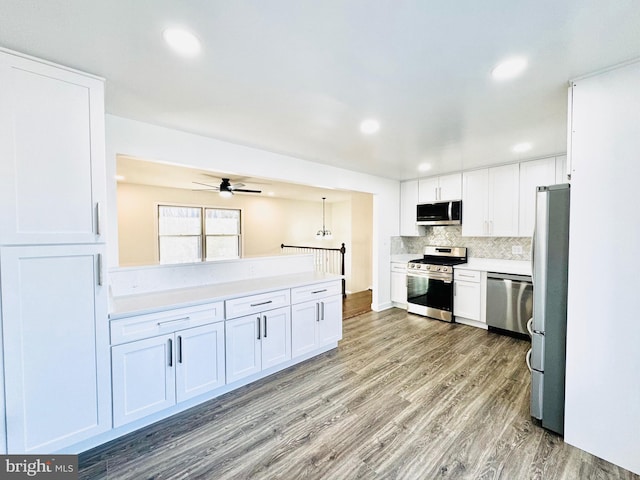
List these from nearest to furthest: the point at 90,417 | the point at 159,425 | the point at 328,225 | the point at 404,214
Result: the point at 90,417
the point at 159,425
the point at 404,214
the point at 328,225

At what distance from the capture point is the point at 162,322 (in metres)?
2.06

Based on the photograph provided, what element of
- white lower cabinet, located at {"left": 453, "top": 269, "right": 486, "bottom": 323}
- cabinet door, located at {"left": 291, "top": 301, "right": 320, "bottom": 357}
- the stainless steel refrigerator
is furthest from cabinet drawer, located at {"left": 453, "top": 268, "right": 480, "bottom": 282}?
cabinet door, located at {"left": 291, "top": 301, "right": 320, "bottom": 357}

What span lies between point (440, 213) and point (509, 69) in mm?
3152

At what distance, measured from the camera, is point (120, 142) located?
2322 millimetres

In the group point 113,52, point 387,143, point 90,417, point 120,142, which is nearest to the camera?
point 113,52

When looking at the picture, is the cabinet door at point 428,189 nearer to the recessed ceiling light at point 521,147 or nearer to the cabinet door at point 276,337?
the recessed ceiling light at point 521,147

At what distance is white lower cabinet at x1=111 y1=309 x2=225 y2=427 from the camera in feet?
6.18

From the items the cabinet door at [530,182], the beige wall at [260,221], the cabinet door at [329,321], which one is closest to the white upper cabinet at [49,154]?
the cabinet door at [329,321]

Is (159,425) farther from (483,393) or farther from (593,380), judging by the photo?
(593,380)

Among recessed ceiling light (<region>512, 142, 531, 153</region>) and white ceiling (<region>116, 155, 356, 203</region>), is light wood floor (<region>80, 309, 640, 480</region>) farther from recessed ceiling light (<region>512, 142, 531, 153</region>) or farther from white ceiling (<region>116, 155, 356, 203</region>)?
white ceiling (<region>116, 155, 356, 203</region>)

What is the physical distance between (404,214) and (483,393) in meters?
3.37

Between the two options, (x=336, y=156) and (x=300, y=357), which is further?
(x=336, y=156)

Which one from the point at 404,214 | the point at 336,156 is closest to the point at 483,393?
the point at 336,156

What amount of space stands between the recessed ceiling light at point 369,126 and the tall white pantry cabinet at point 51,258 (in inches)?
77.5
